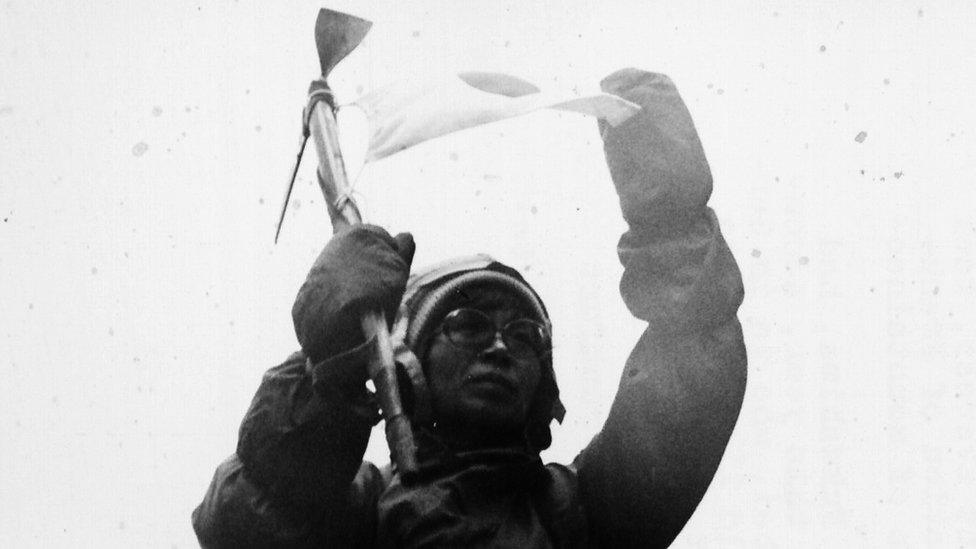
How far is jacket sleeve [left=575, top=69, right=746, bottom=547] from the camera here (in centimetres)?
280

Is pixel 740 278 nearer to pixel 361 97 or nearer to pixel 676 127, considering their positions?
pixel 676 127

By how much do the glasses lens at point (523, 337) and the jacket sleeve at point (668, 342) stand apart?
19cm

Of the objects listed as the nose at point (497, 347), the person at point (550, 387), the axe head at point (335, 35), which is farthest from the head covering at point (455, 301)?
the axe head at point (335, 35)

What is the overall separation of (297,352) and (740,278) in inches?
35.2

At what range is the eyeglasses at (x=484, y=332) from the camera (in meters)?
2.85

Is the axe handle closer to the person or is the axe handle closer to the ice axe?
the ice axe

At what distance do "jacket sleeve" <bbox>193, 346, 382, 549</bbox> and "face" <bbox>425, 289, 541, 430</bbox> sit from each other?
0.88ft

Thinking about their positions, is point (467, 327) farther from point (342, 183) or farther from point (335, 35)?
point (335, 35)

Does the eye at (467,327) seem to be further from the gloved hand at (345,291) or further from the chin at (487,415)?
the gloved hand at (345,291)

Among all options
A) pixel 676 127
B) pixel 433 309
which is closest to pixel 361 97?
pixel 433 309

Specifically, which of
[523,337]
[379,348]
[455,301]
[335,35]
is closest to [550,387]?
[523,337]

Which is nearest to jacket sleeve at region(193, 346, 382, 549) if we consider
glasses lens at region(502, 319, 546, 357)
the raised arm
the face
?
the raised arm

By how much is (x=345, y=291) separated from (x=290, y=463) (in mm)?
343

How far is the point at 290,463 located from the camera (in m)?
2.56
